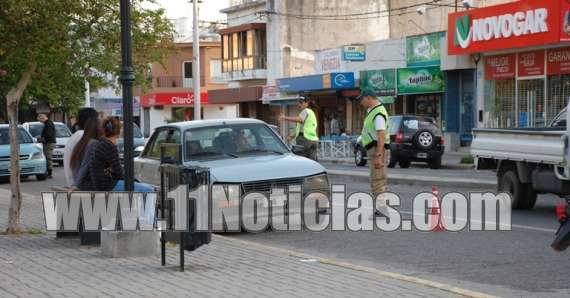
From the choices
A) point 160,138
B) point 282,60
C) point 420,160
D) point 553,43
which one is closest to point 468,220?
point 160,138

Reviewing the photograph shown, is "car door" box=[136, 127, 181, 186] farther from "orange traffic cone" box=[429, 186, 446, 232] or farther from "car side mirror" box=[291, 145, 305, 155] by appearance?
"orange traffic cone" box=[429, 186, 446, 232]

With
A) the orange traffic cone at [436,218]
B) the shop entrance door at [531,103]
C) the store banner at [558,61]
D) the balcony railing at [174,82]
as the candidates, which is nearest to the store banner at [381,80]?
the shop entrance door at [531,103]

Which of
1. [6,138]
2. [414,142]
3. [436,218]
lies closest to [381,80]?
[414,142]

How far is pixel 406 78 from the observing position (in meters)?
41.6

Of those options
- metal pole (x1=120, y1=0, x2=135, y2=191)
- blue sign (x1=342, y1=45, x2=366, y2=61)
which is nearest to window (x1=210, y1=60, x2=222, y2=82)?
blue sign (x1=342, y1=45, x2=366, y2=61)

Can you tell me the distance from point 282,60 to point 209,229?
160 ft

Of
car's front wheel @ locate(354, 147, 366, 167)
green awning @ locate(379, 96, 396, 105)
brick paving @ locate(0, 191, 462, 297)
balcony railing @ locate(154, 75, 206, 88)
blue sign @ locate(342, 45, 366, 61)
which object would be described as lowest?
car's front wheel @ locate(354, 147, 366, 167)

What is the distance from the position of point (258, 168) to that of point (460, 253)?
336cm

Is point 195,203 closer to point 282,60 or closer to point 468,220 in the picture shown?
point 468,220

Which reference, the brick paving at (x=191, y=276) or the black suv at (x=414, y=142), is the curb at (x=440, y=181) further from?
the brick paving at (x=191, y=276)

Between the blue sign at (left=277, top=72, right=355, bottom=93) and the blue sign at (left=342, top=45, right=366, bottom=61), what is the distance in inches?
42.4

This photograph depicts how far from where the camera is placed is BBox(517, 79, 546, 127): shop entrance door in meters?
34.1

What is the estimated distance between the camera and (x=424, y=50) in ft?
134

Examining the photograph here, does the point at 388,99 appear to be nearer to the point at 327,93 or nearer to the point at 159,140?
the point at 327,93
